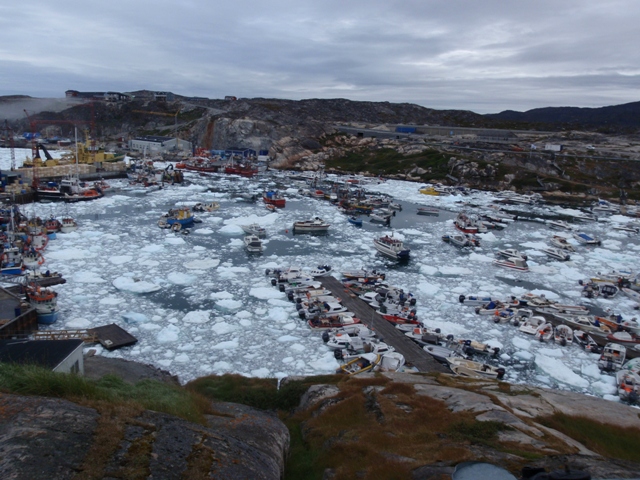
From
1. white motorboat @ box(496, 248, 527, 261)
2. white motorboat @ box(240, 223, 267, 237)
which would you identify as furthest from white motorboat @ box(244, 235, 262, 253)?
white motorboat @ box(496, 248, 527, 261)

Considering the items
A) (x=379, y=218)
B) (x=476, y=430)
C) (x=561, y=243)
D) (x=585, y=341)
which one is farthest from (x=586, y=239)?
(x=476, y=430)

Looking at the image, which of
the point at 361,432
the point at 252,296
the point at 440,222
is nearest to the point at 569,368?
the point at 361,432

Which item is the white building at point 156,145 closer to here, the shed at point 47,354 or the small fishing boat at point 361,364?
the shed at point 47,354

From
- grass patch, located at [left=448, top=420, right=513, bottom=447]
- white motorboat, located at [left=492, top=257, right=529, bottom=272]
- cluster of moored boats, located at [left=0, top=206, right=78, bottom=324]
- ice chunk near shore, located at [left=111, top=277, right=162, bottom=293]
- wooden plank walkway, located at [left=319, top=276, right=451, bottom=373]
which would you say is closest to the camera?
grass patch, located at [left=448, top=420, right=513, bottom=447]

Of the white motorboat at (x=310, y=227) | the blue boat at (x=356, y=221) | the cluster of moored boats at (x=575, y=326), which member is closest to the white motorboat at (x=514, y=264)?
the cluster of moored boats at (x=575, y=326)

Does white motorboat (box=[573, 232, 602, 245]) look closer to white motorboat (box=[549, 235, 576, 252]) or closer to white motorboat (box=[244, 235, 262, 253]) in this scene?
white motorboat (box=[549, 235, 576, 252])

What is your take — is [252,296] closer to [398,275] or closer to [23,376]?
[398,275]
